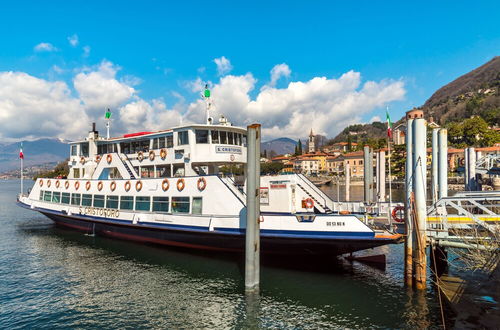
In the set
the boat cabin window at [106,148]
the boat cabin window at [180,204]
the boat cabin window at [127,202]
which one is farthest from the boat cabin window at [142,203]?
the boat cabin window at [106,148]

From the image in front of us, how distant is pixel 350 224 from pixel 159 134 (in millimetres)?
12641

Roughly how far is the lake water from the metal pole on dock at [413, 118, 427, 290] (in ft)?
2.77

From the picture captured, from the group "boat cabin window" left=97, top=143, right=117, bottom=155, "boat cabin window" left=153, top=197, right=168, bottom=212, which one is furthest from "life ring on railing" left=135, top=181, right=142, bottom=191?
"boat cabin window" left=97, top=143, right=117, bottom=155

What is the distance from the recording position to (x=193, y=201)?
16359mm

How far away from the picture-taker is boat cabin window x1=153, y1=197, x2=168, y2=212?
17547 mm

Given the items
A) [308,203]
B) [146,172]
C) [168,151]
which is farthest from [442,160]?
[146,172]

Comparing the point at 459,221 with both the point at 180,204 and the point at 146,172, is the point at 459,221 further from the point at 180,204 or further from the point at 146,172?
the point at 146,172

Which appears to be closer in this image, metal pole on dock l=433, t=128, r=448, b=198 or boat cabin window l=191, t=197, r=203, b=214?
metal pole on dock l=433, t=128, r=448, b=198

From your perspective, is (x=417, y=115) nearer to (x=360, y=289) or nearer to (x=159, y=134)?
(x=360, y=289)

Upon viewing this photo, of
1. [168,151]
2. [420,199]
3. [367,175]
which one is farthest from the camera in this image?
[168,151]

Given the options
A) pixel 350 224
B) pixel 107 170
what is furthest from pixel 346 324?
pixel 107 170

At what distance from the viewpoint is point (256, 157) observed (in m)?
11.3

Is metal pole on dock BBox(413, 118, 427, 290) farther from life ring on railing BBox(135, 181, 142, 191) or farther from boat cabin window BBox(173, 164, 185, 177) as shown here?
life ring on railing BBox(135, 181, 142, 191)

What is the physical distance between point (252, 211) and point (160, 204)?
8.31 meters
